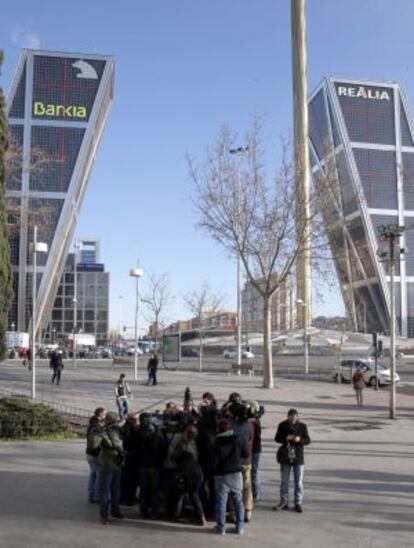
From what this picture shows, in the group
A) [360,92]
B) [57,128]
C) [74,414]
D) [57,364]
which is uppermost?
[360,92]

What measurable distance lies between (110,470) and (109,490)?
0.26m

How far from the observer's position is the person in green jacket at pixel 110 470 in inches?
353

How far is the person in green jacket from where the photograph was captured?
8977 millimetres

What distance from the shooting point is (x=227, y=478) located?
852 cm

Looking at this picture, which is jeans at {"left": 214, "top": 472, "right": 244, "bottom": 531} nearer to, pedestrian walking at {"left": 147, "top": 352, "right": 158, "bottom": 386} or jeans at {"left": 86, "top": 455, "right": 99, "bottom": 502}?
jeans at {"left": 86, "top": 455, "right": 99, "bottom": 502}

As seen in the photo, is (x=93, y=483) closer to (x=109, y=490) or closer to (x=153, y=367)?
(x=109, y=490)

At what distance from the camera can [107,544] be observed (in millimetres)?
7996

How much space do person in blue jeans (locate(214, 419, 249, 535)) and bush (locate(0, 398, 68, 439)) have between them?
349 inches

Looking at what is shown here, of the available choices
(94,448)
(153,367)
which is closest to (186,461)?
(94,448)

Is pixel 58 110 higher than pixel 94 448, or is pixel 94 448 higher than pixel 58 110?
pixel 58 110

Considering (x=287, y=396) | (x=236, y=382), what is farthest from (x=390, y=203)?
(x=287, y=396)

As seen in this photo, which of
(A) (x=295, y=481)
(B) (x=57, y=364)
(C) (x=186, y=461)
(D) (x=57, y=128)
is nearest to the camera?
(C) (x=186, y=461)

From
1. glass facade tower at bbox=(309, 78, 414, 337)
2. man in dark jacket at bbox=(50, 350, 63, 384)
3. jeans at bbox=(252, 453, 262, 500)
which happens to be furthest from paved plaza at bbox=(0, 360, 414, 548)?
glass facade tower at bbox=(309, 78, 414, 337)

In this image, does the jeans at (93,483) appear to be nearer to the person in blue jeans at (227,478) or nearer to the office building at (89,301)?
the person in blue jeans at (227,478)
